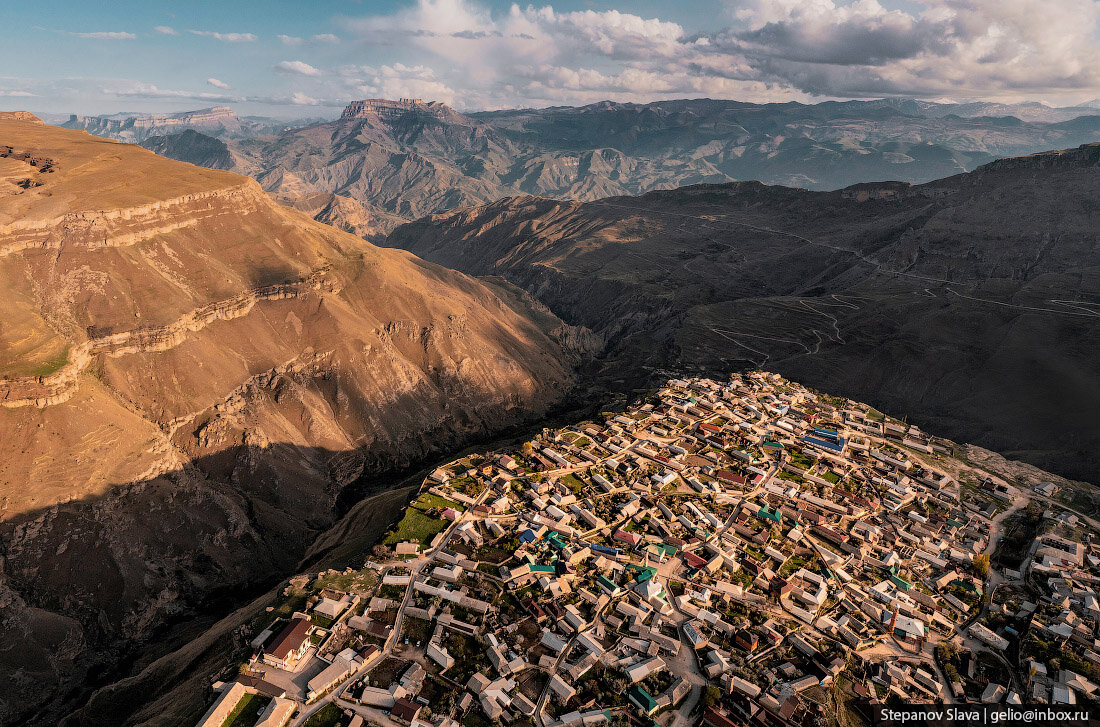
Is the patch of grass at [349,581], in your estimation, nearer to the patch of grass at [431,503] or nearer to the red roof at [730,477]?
the patch of grass at [431,503]

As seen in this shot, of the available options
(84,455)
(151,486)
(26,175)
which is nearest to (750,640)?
(151,486)

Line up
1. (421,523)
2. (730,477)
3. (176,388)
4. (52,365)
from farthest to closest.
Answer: (176,388) < (52,365) < (730,477) < (421,523)

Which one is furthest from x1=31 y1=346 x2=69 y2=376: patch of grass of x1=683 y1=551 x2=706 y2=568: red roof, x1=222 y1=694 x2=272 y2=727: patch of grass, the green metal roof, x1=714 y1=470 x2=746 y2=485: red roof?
x1=714 y1=470 x2=746 y2=485: red roof

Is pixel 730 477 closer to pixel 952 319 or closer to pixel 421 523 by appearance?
pixel 421 523

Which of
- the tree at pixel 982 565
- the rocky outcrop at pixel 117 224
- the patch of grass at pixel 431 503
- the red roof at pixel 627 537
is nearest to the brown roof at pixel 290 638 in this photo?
the patch of grass at pixel 431 503

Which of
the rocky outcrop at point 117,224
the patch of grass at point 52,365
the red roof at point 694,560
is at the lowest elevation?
the red roof at point 694,560

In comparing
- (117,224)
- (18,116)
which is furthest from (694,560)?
(18,116)

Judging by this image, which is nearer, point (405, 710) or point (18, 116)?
point (405, 710)
